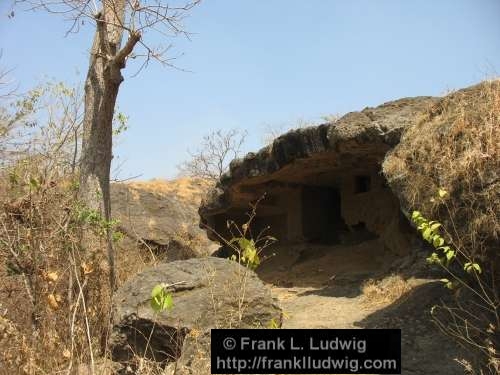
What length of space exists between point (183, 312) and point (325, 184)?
6.36m

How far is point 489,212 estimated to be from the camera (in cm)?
436

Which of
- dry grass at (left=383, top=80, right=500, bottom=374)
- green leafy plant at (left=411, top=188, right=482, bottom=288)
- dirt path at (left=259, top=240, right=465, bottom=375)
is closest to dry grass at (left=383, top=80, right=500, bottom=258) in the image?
dry grass at (left=383, top=80, right=500, bottom=374)

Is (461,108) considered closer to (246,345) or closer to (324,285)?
(246,345)

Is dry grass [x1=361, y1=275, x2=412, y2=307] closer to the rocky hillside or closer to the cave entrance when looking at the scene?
the cave entrance

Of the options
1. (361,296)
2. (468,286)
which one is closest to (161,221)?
(361,296)

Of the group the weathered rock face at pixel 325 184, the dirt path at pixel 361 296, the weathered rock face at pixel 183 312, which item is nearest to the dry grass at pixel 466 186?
the dirt path at pixel 361 296

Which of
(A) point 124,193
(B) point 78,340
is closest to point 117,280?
(B) point 78,340

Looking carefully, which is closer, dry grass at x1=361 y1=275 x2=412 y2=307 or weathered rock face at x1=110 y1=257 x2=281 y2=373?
weathered rock face at x1=110 y1=257 x2=281 y2=373

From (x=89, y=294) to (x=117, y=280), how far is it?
1475 mm

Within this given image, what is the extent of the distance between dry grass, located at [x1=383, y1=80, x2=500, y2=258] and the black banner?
52.5 inches

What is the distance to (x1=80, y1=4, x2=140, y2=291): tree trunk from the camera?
738 cm

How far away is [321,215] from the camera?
1127cm

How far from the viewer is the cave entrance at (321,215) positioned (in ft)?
36.2

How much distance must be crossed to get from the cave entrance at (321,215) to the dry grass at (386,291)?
11.9 feet
